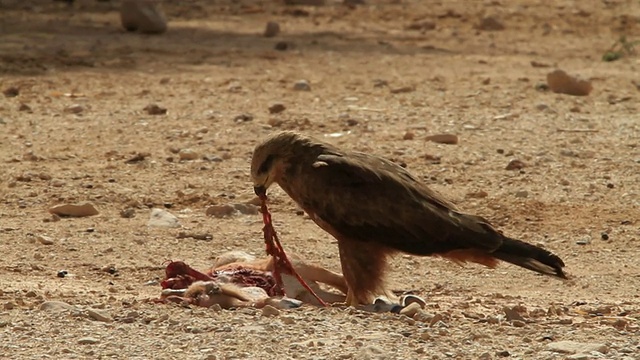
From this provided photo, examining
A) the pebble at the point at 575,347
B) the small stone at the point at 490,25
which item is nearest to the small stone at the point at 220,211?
the pebble at the point at 575,347

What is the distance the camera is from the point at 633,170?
10734 millimetres

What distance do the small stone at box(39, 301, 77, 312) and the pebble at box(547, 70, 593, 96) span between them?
800cm

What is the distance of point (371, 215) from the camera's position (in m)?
7.39

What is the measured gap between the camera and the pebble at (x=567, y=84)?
45.0ft

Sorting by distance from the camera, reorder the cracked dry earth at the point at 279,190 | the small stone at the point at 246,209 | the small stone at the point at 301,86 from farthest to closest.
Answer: the small stone at the point at 301,86, the small stone at the point at 246,209, the cracked dry earth at the point at 279,190

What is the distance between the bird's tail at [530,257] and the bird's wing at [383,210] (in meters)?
0.08

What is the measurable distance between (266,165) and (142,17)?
961cm

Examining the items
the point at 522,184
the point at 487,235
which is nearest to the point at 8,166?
the point at 522,184

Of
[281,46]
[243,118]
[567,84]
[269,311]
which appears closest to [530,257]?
[269,311]

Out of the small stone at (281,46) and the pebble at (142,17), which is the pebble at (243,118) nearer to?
the small stone at (281,46)

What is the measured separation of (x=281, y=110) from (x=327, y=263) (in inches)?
163

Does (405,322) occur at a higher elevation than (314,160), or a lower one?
lower

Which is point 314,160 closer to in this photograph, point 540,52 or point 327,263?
point 327,263

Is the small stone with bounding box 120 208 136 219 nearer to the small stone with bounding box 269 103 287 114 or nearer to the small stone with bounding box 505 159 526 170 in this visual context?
the small stone with bounding box 505 159 526 170
